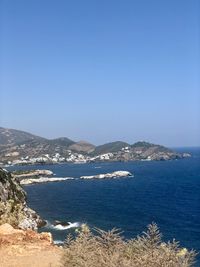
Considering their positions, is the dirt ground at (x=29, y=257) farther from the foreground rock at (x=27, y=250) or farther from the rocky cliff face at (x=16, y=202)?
the rocky cliff face at (x=16, y=202)

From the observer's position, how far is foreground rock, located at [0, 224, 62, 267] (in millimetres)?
33838

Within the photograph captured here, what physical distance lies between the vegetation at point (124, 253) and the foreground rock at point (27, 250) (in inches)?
180

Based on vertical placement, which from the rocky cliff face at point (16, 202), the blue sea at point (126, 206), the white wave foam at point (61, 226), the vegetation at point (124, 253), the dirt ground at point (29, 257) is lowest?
the white wave foam at point (61, 226)

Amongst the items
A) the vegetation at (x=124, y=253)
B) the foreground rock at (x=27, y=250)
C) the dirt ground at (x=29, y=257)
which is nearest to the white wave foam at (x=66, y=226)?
the foreground rock at (x=27, y=250)

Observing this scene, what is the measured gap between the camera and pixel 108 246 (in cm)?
2803

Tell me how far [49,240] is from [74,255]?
1347 cm

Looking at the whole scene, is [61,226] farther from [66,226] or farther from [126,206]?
[126,206]

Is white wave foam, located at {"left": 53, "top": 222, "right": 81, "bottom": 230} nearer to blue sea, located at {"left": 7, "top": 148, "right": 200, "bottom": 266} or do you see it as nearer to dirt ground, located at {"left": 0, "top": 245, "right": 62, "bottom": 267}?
blue sea, located at {"left": 7, "top": 148, "right": 200, "bottom": 266}

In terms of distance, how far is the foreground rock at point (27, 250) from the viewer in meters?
33.8

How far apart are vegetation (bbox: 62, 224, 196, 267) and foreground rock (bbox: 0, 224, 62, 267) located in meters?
4.56

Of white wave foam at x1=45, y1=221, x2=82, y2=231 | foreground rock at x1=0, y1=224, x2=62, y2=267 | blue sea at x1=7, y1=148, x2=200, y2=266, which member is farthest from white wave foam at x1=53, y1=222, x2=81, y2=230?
foreground rock at x1=0, y1=224, x2=62, y2=267

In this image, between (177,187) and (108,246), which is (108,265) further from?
(177,187)

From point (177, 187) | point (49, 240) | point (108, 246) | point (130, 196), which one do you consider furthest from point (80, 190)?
point (108, 246)

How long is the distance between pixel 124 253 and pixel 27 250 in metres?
11.3
